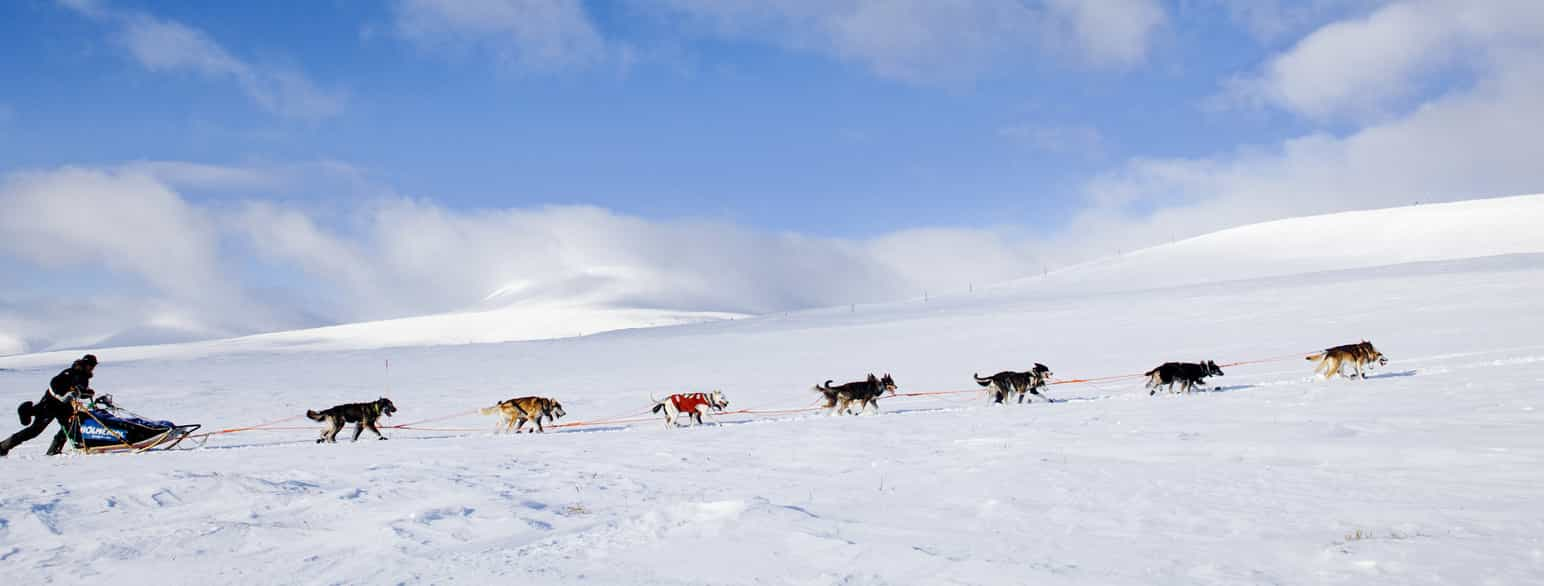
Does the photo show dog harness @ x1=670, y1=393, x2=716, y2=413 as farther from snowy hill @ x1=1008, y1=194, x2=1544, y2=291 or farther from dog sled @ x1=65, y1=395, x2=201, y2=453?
snowy hill @ x1=1008, y1=194, x2=1544, y2=291

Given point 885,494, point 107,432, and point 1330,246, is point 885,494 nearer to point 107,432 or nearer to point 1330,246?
point 107,432

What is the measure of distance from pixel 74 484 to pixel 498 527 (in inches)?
151

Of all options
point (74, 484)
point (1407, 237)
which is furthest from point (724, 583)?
point (1407, 237)

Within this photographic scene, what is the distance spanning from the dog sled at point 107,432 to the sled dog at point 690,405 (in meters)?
6.23

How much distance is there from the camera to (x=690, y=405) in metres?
14.2

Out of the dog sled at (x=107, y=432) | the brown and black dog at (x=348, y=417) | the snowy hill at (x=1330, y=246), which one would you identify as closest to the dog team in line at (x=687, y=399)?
the brown and black dog at (x=348, y=417)

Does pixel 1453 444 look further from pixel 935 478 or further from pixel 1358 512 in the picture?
pixel 935 478

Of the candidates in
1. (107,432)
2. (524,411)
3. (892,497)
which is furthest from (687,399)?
(892,497)

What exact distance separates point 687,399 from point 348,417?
4.91m

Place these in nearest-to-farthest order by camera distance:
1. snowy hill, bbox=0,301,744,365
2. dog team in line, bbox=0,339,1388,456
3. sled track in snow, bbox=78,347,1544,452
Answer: dog team in line, bbox=0,339,1388,456 → sled track in snow, bbox=78,347,1544,452 → snowy hill, bbox=0,301,744,365

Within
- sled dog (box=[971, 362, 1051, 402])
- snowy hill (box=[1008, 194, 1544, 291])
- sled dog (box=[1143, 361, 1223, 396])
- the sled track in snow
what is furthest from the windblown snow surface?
snowy hill (box=[1008, 194, 1544, 291])

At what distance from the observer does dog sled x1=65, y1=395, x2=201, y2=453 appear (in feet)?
36.3

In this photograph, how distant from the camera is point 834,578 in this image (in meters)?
4.46

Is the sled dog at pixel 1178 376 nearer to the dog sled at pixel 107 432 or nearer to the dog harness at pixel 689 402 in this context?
the dog harness at pixel 689 402
